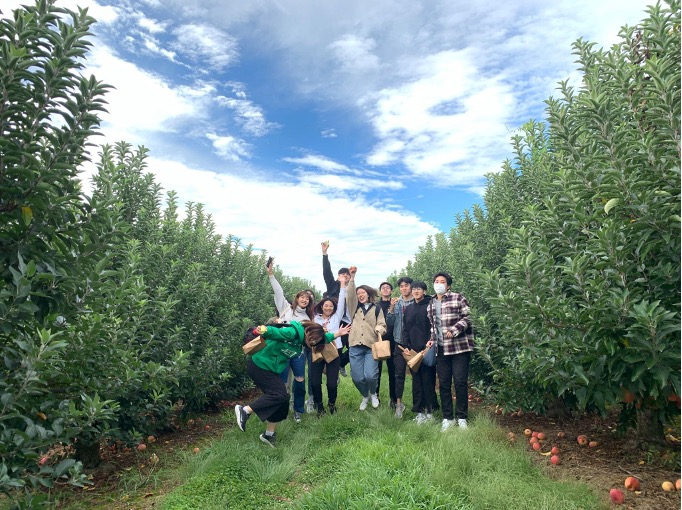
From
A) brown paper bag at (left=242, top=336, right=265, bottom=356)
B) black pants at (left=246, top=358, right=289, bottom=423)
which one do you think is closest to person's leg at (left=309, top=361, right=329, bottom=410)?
black pants at (left=246, top=358, right=289, bottom=423)

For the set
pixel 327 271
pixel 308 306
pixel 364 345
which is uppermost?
pixel 327 271

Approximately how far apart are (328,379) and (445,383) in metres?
2.12

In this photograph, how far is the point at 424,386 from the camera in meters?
7.52

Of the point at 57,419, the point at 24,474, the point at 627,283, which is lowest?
the point at 24,474

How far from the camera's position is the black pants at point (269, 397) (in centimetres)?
628

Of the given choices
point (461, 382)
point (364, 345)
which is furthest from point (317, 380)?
point (461, 382)

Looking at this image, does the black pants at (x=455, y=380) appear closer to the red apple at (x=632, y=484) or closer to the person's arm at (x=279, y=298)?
the red apple at (x=632, y=484)

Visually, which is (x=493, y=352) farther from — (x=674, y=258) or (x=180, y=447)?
(x=180, y=447)

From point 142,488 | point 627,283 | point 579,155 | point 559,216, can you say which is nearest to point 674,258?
point 627,283

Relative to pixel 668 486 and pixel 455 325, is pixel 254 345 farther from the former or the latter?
pixel 668 486

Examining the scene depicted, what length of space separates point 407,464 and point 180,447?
12.3ft

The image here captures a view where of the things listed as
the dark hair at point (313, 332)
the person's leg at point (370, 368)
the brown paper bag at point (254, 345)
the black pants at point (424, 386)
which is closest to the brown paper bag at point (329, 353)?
the dark hair at point (313, 332)

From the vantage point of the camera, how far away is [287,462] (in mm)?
5535

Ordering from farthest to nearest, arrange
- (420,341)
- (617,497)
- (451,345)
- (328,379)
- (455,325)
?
1. (328,379)
2. (420,341)
3. (451,345)
4. (455,325)
5. (617,497)
